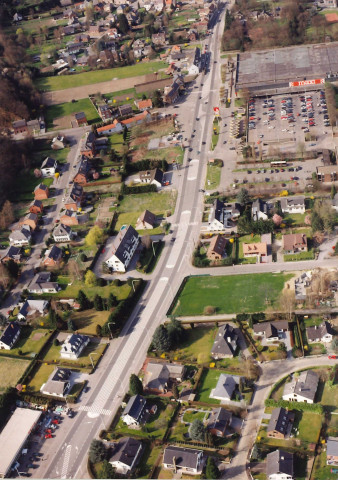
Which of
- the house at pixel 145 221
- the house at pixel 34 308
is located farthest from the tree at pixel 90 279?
the house at pixel 145 221

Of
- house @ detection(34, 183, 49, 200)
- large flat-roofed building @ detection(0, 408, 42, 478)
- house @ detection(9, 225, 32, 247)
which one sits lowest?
large flat-roofed building @ detection(0, 408, 42, 478)

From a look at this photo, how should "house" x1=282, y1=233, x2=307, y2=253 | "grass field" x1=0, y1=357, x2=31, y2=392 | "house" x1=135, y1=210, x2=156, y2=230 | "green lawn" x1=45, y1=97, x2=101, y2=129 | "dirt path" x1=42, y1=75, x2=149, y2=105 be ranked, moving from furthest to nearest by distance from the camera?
1. "dirt path" x1=42, y1=75, x2=149, y2=105
2. "green lawn" x1=45, y1=97, x2=101, y2=129
3. "house" x1=135, y1=210, x2=156, y2=230
4. "house" x1=282, y1=233, x2=307, y2=253
5. "grass field" x1=0, y1=357, x2=31, y2=392

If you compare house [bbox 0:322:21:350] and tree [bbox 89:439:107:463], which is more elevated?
house [bbox 0:322:21:350]

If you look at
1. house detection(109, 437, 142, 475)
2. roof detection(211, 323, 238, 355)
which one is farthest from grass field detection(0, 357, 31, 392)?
roof detection(211, 323, 238, 355)

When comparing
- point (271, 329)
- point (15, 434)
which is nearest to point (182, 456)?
point (15, 434)

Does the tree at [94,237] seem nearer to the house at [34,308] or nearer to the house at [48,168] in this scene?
the house at [34,308]

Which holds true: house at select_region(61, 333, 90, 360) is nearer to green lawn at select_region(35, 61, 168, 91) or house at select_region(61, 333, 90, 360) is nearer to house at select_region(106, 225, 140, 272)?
house at select_region(106, 225, 140, 272)

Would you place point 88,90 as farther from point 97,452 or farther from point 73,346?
point 97,452
